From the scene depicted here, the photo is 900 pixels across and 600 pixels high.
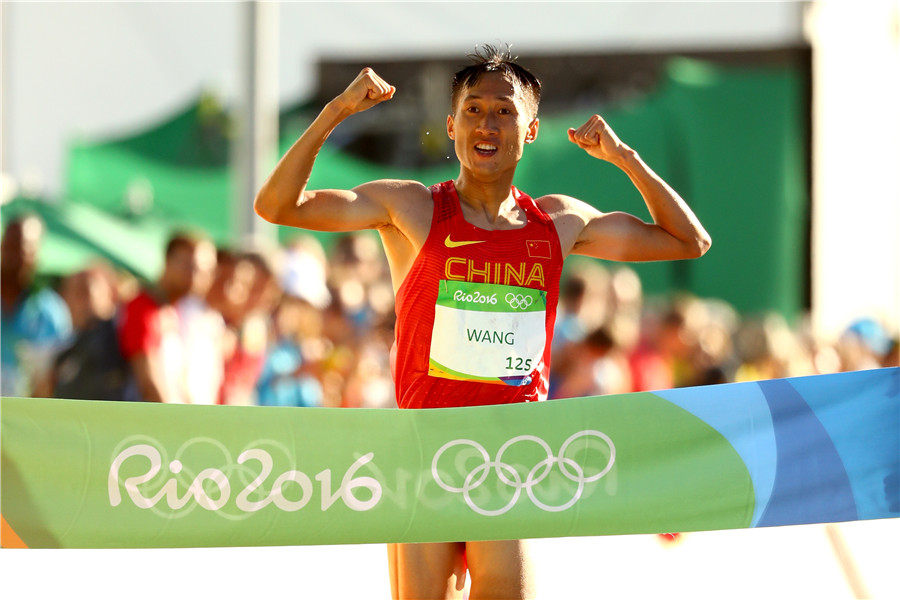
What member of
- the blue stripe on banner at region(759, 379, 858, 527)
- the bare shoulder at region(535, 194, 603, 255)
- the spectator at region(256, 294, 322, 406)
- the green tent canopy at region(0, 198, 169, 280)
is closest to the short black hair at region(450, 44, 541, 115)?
the bare shoulder at region(535, 194, 603, 255)

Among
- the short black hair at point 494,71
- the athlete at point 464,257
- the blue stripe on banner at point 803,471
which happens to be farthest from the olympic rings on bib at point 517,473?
the short black hair at point 494,71

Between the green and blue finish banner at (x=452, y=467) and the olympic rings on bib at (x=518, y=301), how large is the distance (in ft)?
1.05

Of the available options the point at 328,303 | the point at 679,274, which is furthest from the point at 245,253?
the point at 679,274

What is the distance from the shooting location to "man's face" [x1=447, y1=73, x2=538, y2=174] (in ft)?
11.9

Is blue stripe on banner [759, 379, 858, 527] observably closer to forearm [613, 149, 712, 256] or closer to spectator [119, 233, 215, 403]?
forearm [613, 149, 712, 256]

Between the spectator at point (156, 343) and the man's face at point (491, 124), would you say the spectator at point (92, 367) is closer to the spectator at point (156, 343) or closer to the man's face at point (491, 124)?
the spectator at point (156, 343)

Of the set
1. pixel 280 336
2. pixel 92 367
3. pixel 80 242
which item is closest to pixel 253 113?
pixel 80 242

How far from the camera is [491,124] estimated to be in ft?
11.9

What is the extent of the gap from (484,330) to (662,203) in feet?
2.70

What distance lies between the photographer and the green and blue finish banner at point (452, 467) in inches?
140

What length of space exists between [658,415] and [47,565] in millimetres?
2333

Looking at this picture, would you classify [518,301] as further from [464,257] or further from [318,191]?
[318,191]

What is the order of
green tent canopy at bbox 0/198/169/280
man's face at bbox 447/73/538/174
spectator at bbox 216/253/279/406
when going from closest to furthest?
1. man's face at bbox 447/73/538/174
2. spectator at bbox 216/253/279/406
3. green tent canopy at bbox 0/198/169/280

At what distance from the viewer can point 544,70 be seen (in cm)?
2012
